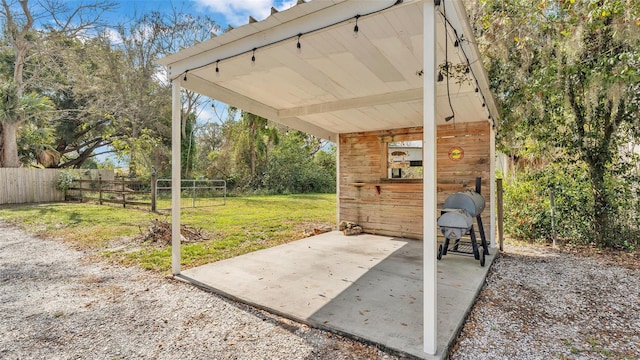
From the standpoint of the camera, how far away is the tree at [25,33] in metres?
10.8

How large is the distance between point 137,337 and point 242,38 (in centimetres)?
247

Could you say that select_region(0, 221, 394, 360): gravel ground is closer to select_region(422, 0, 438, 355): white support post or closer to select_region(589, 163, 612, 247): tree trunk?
select_region(422, 0, 438, 355): white support post

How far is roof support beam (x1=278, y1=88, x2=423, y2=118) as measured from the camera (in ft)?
12.5

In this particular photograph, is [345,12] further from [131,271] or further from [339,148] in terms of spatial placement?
[339,148]

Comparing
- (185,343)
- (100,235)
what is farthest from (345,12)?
(100,235)

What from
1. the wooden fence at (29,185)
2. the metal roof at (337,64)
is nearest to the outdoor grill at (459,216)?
the metal roof at (337,64)

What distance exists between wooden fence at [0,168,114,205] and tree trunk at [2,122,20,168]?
1.16 meters

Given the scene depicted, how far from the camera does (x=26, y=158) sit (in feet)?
45.3

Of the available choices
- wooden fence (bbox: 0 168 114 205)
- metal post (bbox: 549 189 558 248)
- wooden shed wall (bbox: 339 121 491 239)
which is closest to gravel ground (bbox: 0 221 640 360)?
metal post (bbox: 549 189 558 248)

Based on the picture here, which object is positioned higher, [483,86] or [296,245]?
[483,86]

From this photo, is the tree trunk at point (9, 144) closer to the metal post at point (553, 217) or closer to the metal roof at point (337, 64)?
the metal roof at point (337, 64)

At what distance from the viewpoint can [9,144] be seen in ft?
36.0

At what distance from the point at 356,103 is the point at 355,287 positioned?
2.39m

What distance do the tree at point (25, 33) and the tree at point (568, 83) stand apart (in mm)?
14153
